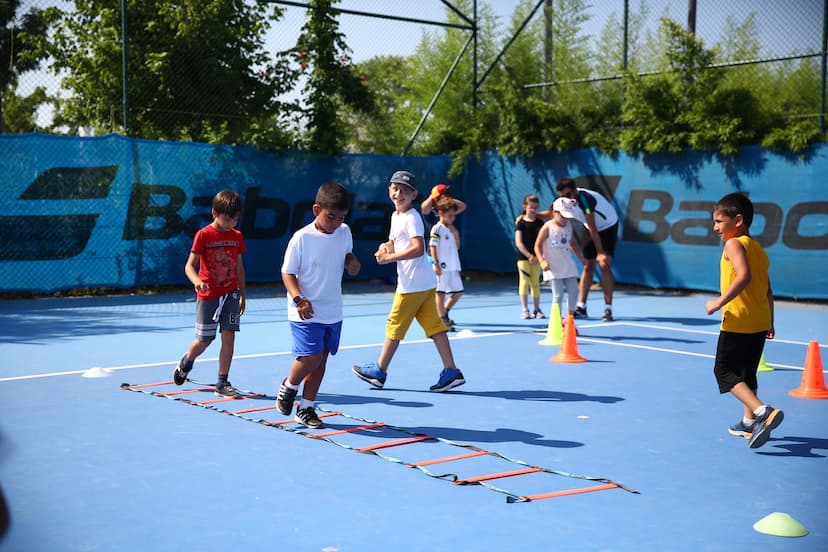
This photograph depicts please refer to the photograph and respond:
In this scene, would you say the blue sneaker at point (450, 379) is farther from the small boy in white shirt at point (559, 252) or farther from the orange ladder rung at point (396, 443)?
the small boy in white shirt at point (559, 252)

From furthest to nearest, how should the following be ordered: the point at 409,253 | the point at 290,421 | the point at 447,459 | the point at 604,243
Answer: the point at 604,243
the point at 409,253
the point at 290,421
the point at 447,459

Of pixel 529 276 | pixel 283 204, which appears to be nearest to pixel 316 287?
pixel 529 276

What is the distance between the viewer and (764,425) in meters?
5.62

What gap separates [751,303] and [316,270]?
280 cm

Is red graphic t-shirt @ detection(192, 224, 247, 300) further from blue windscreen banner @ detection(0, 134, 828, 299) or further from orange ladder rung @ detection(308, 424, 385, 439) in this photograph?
blue windscreen banner @ detection(0, 134, 828, 299)

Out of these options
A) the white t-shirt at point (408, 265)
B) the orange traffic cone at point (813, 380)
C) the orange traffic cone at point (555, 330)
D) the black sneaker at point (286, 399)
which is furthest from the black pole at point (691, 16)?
the black sneaker at point (286, 399)

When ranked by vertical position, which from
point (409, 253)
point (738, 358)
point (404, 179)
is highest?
point (404, 179)

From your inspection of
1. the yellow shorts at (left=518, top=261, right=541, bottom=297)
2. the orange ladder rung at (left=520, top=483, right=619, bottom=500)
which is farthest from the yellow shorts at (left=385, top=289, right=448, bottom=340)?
the yellow shorts at (left=518, top=261, right=541, bottom=297)

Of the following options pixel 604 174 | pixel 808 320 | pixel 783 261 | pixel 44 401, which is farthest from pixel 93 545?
pixel 604 174

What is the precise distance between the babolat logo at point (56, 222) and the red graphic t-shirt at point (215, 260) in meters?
8.19

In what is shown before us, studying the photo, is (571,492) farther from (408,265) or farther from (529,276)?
(529,276)

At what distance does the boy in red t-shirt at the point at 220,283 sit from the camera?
7.29 meters

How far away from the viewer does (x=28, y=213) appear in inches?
567

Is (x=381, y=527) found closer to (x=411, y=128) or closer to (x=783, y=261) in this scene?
(x=783, y=261)
